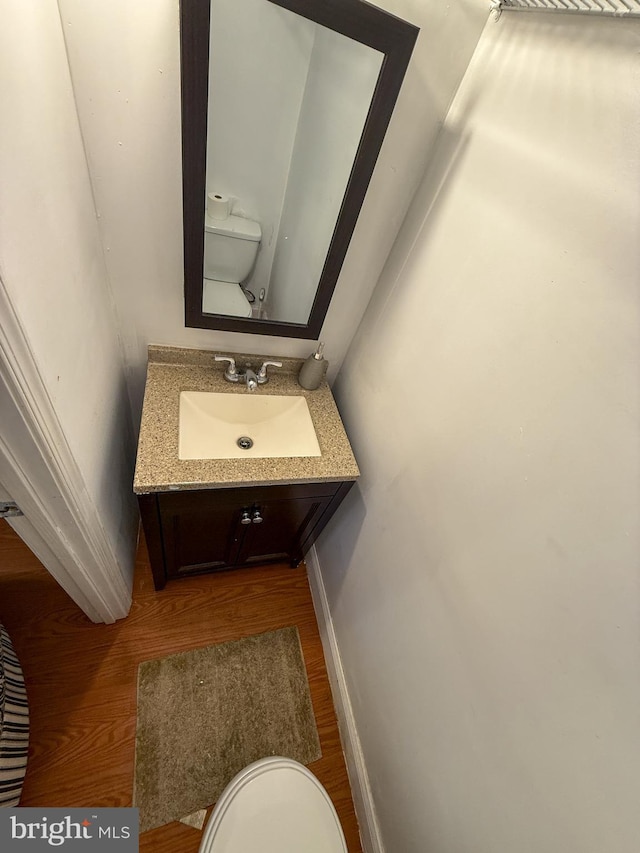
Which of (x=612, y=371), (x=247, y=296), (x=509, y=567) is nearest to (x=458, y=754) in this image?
(x=509, y=567)

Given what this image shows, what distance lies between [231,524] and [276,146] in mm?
1033

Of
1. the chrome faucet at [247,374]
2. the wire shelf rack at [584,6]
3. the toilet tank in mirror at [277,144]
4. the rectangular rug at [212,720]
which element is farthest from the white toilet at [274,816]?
the wire shelf rack at [584,6]

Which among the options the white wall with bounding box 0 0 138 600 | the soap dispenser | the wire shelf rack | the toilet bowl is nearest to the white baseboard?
the soap dispenser

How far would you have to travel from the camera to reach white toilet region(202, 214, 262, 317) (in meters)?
0.89

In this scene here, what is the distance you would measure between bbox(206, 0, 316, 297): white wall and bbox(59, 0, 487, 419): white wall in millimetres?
86

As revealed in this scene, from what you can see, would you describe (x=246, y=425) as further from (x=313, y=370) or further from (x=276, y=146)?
(x=276, y=146)

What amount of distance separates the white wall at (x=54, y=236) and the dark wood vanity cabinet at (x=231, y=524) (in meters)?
0.18

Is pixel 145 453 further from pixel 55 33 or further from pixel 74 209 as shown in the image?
pixel 55 33

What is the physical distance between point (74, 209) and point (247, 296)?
455 mm

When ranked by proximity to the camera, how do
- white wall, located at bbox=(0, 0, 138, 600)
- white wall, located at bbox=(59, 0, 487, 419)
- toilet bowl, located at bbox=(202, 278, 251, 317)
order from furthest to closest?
toilet bowl, located at bbox=(202, 278, 251, 317), white wall, located at bbox=(59, 0, 487, 419), white wall, located at bbox=(0, 0, 138, 600)

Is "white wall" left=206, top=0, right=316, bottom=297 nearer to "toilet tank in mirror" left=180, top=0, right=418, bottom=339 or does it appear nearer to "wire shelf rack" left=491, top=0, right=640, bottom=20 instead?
"toilet tank in mirror" left=180, top=0, right=418, bottom=339

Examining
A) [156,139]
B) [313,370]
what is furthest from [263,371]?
[156,139]

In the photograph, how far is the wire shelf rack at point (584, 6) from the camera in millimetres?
443

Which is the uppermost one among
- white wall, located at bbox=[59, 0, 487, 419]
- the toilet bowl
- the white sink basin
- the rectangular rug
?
white wall, located at bbox=[59, 0, 487, 419]
